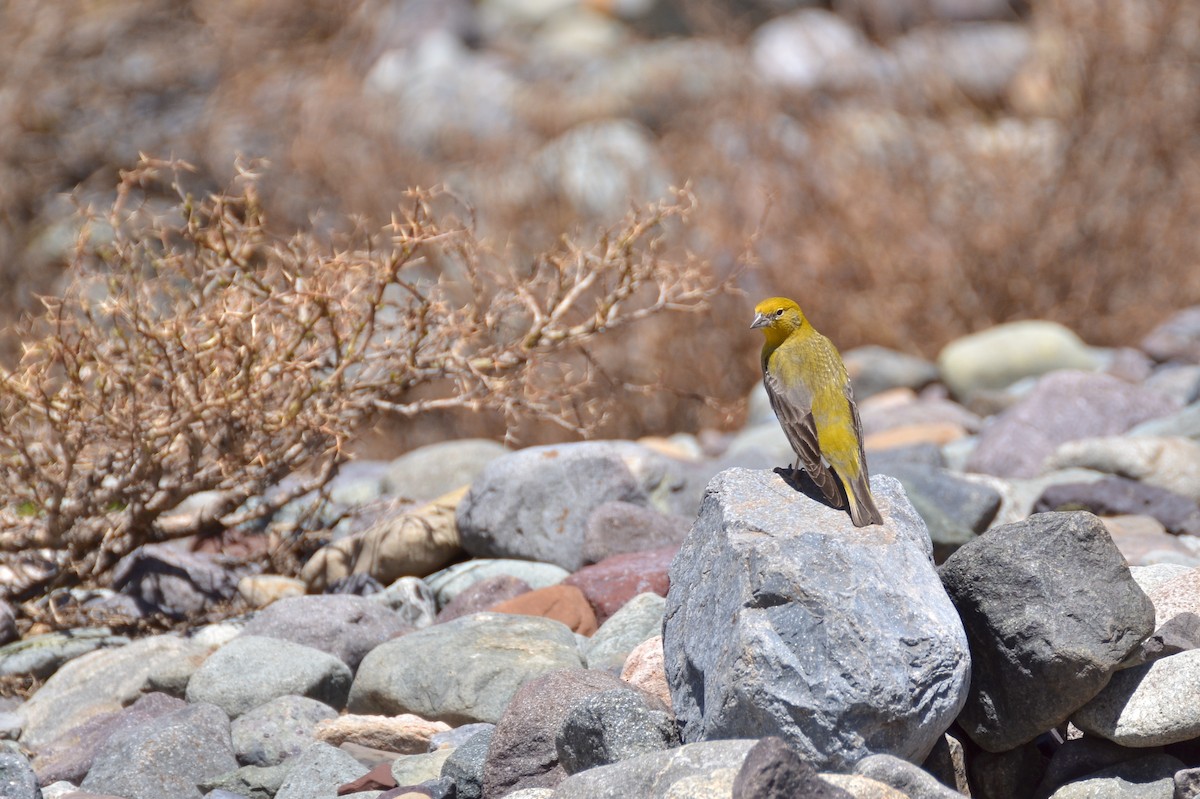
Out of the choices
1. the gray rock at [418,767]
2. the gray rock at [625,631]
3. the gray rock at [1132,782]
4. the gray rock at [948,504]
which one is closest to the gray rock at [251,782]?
the gray rock at [418,767]

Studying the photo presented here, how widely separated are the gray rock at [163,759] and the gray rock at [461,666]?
52cm

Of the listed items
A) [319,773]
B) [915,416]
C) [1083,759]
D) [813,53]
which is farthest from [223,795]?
[813,53]

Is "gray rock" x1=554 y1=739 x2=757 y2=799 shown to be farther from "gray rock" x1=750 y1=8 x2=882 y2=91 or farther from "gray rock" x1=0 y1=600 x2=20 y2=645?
"gray rock" x1=750 y1=8 x2=882 y2=91

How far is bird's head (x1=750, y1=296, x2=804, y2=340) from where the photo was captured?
483cm

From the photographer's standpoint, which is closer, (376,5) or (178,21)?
(178,21)

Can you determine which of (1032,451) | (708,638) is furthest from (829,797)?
(1032,451)

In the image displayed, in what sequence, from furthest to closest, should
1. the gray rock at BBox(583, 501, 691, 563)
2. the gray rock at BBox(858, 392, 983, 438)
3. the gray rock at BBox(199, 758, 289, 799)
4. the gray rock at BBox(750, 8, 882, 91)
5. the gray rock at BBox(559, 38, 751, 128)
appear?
the gray rock at BBox(559, 38, 751, 128) → the gray rock at BBox(750, 8, 882, 91) → the gray rock at BBox(858, 392, 983, 438) → the gray rock at BBox(583, 501, 691, 563) → the gray rock at BBox(199, 758, 289, 799)

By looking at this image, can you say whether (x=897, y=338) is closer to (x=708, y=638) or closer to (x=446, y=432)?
(x=446, y=432)

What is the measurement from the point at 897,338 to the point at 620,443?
4348mm

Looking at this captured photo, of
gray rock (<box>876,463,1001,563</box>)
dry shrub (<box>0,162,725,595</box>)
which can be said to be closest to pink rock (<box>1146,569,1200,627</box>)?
gray rock (<box>876,463,1001,563</box>)

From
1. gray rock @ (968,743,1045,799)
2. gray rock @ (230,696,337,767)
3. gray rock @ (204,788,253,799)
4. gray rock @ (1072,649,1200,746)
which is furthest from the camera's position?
gray rock @ (230,696,337,767)

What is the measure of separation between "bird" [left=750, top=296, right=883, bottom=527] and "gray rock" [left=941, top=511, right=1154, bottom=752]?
33cm

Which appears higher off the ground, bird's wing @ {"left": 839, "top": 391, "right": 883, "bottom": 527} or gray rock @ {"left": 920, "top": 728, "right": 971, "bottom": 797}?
bird's wing @ {"left": 839, "top": 391, "right": 883, "bottom": 527}

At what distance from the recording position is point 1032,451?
7344 mm
